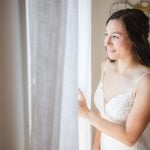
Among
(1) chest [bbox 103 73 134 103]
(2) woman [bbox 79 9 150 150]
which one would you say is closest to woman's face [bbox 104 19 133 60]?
(2) woman [bbox 79 9 150 150]

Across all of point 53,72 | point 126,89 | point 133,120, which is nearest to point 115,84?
point 126,89

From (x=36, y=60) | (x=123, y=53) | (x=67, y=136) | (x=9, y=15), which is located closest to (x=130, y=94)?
(x=123, y=53)

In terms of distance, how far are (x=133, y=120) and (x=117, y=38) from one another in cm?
33

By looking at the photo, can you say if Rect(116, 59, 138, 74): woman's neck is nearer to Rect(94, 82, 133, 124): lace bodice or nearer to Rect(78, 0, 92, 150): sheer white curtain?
Rect(94, 82, 133, 124): lace bodice

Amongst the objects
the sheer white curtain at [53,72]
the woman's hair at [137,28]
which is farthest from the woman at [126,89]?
the sheer white curtain at [53,72]

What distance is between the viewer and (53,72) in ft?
2.33

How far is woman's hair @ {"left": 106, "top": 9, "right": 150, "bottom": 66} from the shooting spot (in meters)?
0.97

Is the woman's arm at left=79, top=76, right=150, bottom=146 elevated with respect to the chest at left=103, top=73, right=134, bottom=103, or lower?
lower

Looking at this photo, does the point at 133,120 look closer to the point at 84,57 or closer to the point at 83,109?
the point at 83,109

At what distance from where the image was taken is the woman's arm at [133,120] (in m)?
0.94

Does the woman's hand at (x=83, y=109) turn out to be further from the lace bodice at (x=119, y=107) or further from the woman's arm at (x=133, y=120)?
the lace bodice at (x=119, y=107)

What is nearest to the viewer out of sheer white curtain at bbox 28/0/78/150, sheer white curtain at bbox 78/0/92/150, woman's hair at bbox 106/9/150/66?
sheer white curtain at bbox 28/0/78/150

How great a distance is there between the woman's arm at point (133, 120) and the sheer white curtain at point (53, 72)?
8.6 inches

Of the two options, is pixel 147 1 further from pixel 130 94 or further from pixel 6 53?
pixel 6 53
